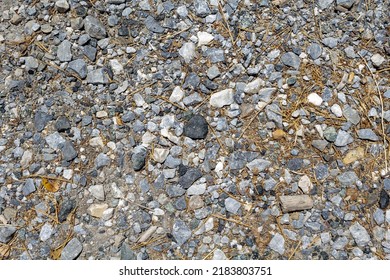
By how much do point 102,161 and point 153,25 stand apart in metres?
1.16

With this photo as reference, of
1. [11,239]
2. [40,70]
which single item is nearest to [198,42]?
[40,70]

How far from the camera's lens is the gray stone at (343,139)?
3.22 m

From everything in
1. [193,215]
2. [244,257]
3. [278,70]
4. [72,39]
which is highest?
[72,39]

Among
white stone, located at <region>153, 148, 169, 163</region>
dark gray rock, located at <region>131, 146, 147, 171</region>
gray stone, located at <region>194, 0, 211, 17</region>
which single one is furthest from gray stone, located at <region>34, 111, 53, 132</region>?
gray stone, located at <region>194, 0, 211, 17</region>

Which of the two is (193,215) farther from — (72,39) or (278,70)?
(72,39)

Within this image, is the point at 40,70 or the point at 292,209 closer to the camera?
the point at 292,209

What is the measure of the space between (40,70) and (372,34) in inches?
102

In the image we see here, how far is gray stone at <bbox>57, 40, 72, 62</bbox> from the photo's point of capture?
3.50 meters

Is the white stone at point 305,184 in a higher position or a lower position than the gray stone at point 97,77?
lower

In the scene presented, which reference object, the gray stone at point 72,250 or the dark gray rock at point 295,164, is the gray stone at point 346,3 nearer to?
the dark gray rock at point 295,164

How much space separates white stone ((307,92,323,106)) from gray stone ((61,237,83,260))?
1.96 m

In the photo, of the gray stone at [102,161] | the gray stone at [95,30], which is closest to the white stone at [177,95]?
the gray stone at [102,161]

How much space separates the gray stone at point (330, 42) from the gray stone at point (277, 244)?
4.91ft

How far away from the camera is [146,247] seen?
3.09m
